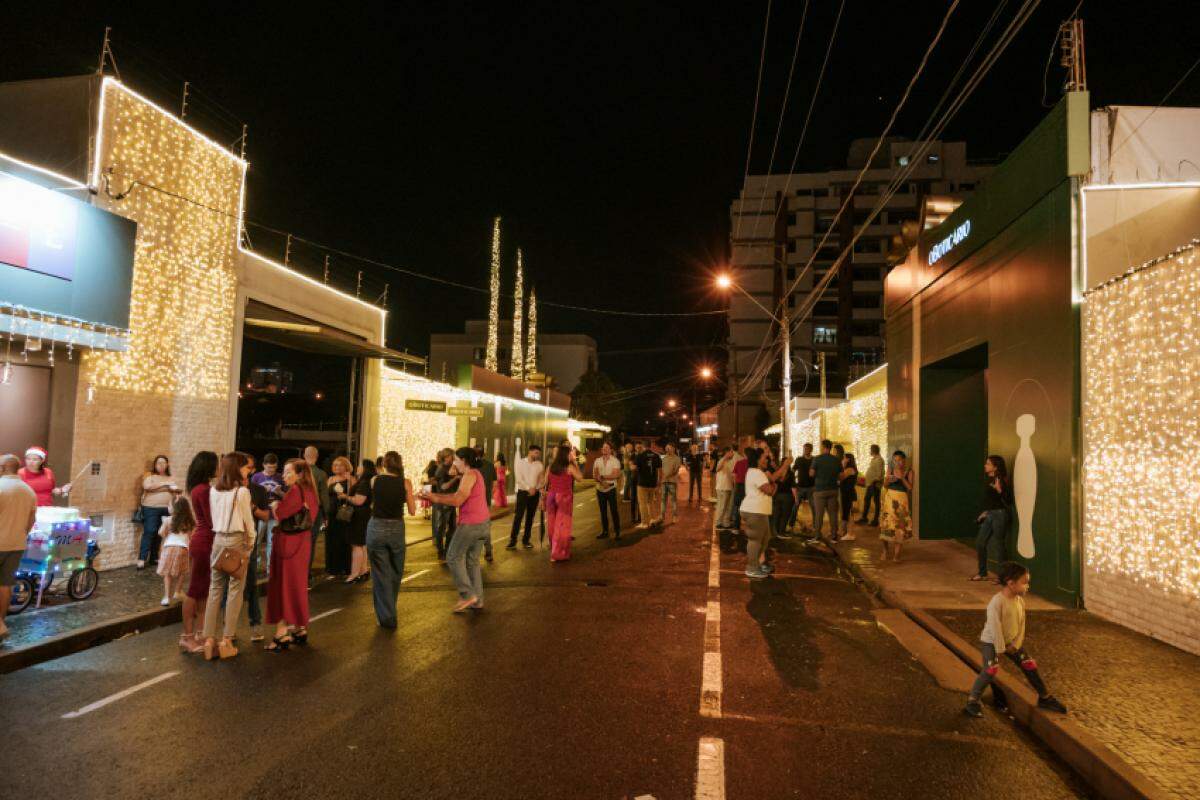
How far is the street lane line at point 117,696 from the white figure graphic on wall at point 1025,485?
9.70 metres

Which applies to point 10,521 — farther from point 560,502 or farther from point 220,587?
point 560,502

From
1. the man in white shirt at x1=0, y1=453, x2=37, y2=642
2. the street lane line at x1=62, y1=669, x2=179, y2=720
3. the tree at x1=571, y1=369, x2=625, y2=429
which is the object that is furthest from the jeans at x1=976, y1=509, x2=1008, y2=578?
the tree at x1=571, y1=369, x2=625, y2=429

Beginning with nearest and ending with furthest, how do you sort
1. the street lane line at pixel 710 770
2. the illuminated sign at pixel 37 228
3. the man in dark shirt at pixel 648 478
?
the street lane line at pixel 710 770
the illuminated sign at pixel 37 228
the man in dark shirt at pixel 648 478

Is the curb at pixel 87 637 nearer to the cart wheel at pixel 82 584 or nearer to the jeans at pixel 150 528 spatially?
the cart wheel at pixel 82 584

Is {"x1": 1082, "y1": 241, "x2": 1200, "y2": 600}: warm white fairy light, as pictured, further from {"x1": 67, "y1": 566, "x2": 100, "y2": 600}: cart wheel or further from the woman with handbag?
{"x1": 67, "y1": 566, "x2": 100, "y2": 600}: cart wheel

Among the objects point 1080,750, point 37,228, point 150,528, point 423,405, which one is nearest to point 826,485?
point 423,405

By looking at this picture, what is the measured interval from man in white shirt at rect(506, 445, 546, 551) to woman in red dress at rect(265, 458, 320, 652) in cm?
628

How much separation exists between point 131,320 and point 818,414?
23343 millimetres

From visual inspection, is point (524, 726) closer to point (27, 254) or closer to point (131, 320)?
point (27, 254)

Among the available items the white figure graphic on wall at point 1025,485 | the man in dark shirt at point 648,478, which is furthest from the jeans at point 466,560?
the man in dark shirt at point 648,478

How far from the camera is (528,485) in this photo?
14.0 meters

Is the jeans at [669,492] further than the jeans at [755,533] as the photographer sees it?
Yes

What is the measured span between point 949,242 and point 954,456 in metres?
4.05

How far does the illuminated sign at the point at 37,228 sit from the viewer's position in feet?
29.6
